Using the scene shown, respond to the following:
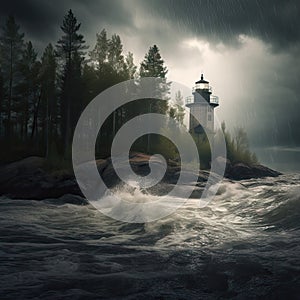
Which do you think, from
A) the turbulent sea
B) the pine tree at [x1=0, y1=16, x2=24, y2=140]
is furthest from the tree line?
the turbulent sea

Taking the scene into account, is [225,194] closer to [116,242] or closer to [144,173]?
[144,173]

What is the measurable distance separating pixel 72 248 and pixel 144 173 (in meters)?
14.3

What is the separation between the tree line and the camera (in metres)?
31.0

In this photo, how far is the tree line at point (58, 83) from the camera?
31000mm

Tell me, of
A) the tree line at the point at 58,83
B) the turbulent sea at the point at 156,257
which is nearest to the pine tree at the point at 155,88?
the tree line at the point at 58,83

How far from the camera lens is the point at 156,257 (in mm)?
5379

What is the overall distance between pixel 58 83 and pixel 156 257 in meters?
32.4

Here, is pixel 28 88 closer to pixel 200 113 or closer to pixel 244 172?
pixel 200 113

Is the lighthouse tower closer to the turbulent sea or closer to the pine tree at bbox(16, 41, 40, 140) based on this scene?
the pine tree at bbox(16, 41, 40, 140)

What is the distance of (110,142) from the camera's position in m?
33.9

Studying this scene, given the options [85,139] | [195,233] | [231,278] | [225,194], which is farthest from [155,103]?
[231,278]

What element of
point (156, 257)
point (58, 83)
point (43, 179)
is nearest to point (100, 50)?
point (58, 83)

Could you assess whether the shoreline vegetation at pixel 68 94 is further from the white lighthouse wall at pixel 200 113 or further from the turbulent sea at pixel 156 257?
the turbulent sea at pixel 156 257

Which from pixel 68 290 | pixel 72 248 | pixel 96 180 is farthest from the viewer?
pixel 96 180
